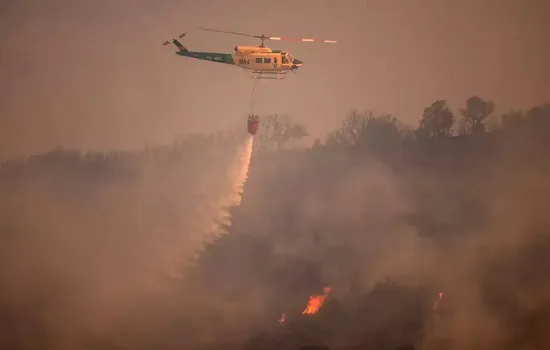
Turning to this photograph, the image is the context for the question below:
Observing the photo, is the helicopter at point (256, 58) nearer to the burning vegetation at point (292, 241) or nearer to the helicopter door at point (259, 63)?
the helicopter door at point (259, 63)

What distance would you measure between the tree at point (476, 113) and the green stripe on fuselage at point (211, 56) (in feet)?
3.95

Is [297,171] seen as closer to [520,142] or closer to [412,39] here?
[412,39]

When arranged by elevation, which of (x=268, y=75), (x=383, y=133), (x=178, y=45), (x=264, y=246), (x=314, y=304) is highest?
(x=178, y=45)

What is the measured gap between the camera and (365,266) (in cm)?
262

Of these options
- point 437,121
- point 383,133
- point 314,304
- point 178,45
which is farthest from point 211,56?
point 314,304

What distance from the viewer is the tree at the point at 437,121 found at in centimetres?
266

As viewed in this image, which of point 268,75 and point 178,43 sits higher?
point 178,43

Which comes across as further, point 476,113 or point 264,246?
point 476,113

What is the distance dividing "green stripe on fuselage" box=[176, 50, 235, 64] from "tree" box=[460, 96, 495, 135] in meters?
1.20

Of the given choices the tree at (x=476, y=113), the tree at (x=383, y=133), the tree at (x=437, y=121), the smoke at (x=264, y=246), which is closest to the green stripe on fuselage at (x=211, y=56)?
the smoke at (x=264, y=246)

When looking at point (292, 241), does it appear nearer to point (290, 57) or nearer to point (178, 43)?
point (290, 57)

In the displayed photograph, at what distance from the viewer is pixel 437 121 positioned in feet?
8.77

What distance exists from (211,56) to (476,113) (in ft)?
4.48

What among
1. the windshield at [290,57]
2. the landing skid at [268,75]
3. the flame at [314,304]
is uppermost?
the windshield at [290,57]
